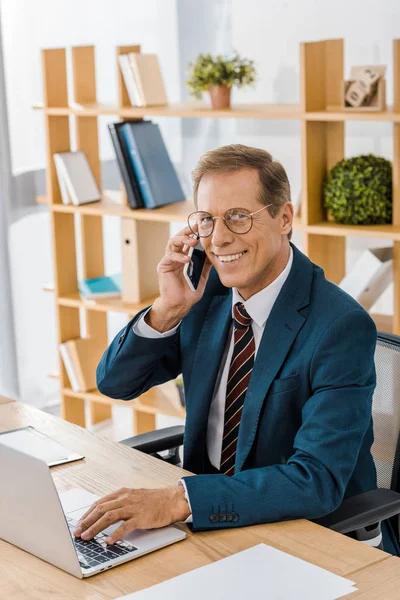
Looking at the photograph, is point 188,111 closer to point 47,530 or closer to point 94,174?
point 94,174

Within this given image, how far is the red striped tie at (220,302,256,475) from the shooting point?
2.06 m

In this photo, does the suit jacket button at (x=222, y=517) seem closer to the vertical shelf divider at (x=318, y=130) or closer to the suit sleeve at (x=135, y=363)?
the suit sleeve at (x=135, y=363)

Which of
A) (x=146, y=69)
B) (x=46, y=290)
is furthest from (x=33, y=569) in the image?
(x=46, y=290)

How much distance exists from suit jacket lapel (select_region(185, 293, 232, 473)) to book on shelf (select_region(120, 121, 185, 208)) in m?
1.65

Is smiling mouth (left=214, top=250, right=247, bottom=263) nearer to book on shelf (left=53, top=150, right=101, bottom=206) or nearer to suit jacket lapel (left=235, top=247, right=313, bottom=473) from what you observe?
suit jacket lapel (left=235, top=247, right=313, bottom=473)

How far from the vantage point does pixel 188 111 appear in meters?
3.53

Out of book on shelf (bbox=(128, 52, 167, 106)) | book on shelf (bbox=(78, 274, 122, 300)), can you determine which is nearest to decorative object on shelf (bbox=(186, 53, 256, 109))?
book on shelf (bbox=(128, 52, 167, 106))

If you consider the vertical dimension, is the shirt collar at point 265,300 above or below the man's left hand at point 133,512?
above

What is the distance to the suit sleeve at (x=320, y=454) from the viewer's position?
1.69 meters

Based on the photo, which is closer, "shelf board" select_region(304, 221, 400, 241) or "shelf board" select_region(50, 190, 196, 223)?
"shelf board" select_region(304, 221, 400, 241)

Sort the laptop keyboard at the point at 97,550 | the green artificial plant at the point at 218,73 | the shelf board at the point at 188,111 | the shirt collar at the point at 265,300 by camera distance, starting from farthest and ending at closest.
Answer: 1. the green artificial plant at the point at 218,73
2. the shelf board at the point at 188,111
3. the shirt collar at the point at 265,300
4. the laptop keyboard at the point at 97,550

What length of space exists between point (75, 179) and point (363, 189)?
1366 mm

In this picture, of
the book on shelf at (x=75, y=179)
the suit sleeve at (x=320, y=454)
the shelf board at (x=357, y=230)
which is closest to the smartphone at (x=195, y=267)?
the suit sleeve at (x=320, y=454)

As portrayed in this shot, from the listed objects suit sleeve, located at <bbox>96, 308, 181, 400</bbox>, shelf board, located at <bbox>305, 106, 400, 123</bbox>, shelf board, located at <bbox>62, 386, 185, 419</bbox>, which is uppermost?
shelf board, located at <bbox>305, 106, 400, 123</bbox>
